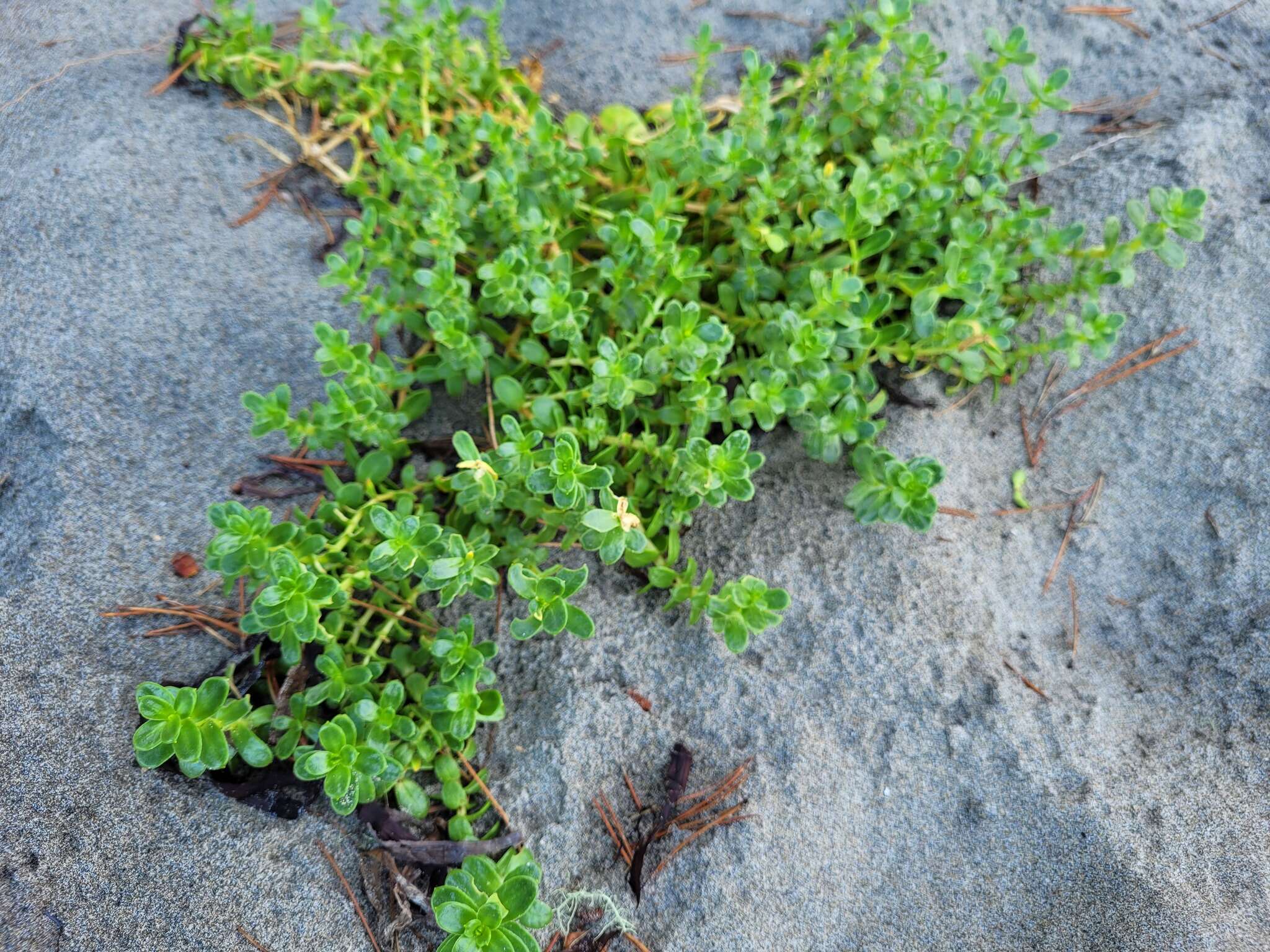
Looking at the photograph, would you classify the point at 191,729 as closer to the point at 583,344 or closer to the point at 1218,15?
the point at 583,344

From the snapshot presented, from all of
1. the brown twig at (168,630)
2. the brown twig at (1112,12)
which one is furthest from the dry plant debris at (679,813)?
the brown twig at (1112,12)

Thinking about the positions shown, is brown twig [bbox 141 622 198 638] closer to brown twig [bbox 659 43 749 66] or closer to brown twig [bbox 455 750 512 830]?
brown twig [bbox 455 750 512 830]

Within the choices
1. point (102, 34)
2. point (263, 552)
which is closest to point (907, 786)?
point (263, 552)

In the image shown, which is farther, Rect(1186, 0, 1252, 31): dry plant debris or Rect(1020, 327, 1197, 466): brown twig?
Rect(1186, 0, 1252, 31): dry plant debris

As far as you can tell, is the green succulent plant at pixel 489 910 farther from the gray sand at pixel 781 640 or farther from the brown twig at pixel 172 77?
the brown twig at pixel 172 77

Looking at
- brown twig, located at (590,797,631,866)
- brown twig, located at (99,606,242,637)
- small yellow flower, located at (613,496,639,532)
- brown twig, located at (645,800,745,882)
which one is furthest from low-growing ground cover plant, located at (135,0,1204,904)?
brown twig, located at (645,800,745,882)

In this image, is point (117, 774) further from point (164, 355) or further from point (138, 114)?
point (138, 114)
